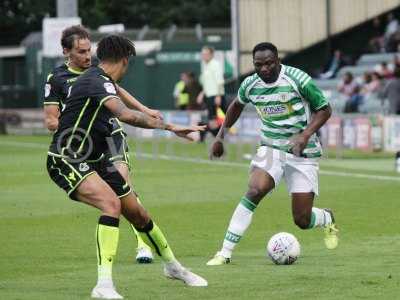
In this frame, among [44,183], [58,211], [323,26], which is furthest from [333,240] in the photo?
[323,26]

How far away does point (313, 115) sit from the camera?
1265 centimetres

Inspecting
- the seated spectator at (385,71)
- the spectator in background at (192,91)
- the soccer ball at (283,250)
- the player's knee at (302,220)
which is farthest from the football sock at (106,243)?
the spectator in background at (192,91)

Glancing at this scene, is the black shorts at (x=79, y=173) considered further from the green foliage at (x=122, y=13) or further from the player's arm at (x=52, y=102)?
the green foliage at (x=122, y=13)

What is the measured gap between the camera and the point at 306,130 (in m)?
12.5

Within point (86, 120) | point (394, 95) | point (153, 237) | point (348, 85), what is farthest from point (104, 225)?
point (348, 85)

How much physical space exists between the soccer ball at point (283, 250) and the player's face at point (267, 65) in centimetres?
157

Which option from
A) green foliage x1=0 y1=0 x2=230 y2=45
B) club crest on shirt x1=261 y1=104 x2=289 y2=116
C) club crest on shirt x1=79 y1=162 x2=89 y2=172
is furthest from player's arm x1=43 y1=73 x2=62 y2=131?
green foliage x1=0 y1=0 x2=230 y2=45

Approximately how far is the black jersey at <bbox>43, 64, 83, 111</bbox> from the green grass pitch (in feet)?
5.23

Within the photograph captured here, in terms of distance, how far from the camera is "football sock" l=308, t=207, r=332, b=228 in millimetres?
13086

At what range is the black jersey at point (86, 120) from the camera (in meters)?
10.4

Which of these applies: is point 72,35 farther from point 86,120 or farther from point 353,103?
point 353,103

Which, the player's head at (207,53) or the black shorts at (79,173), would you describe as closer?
the black shorts at (79,173)

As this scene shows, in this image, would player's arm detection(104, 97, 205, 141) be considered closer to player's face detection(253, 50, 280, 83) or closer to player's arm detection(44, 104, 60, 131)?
player's face detection(253, 50, 280, 83)

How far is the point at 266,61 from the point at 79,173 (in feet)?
8.96
